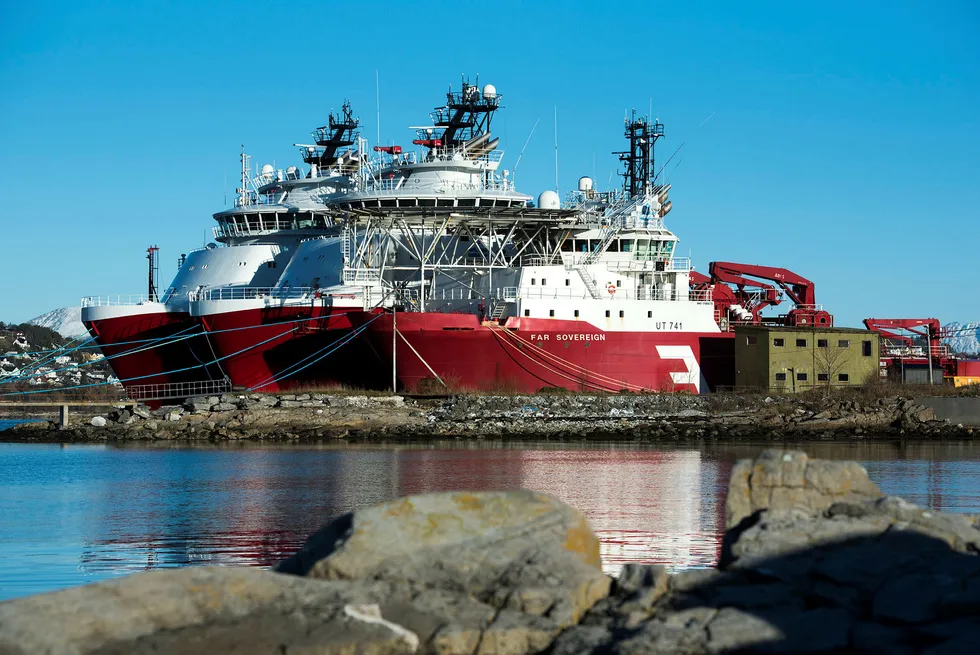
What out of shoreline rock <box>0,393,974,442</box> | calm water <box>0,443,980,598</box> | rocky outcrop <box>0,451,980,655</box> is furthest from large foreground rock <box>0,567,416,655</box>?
shoreline rock <box>0,393,974,442</box>

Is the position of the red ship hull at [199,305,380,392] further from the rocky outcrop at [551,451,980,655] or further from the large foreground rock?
the large foreground rock

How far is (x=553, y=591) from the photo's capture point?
957 cm

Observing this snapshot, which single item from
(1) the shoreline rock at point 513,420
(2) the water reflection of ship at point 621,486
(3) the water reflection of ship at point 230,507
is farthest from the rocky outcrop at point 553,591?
(1) the shoreline rock at point 513,420

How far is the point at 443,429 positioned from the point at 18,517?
1910 centimetres

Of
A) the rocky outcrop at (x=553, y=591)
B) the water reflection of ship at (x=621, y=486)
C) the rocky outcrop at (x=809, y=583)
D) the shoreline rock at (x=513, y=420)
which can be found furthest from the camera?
the shoreline rock at (x=513, y=420)

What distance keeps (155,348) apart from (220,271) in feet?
17.1

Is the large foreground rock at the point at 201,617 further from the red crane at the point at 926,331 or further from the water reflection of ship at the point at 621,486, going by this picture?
the red crane at the point at 926,331

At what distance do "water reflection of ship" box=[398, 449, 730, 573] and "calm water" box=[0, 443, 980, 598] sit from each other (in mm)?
41

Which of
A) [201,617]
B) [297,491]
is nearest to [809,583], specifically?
[201,617]

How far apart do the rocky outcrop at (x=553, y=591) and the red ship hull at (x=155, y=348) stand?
3518cm

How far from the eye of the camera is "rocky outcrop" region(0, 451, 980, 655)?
874 centimetres

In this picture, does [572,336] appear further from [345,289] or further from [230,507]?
[230,507]

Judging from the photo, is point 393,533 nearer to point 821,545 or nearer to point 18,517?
point 821,545

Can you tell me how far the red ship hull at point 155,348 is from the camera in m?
44.8
